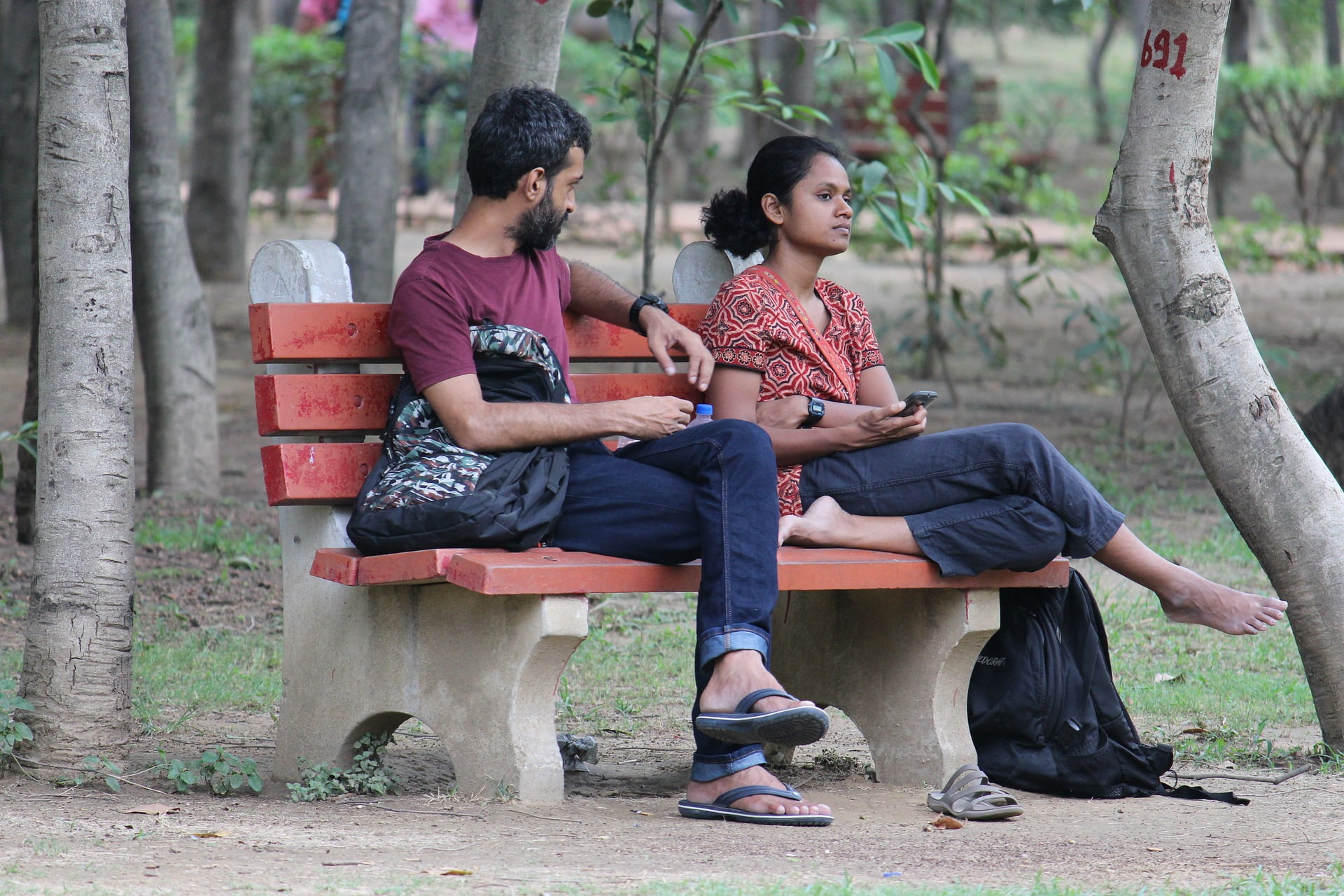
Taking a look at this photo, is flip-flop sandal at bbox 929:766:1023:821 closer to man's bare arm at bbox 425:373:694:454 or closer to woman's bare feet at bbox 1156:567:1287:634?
woman's bare feet at bbox 1156:567:1287:634

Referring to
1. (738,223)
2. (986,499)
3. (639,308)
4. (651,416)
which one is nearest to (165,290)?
(738,223)

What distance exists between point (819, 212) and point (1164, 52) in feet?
2.99

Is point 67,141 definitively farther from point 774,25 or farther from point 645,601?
point 774,25

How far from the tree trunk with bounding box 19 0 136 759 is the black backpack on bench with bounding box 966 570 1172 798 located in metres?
2.00

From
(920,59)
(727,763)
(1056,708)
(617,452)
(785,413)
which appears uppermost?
(920,59)

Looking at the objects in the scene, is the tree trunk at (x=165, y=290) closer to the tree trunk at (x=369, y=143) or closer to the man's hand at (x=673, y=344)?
the tree trunk at (x=369, y=143)

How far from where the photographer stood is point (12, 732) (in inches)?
134

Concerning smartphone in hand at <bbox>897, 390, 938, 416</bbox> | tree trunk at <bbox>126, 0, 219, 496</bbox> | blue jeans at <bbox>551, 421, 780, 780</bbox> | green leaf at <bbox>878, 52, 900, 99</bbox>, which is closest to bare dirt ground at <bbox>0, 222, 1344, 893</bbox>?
blue jeans at <bbox>551, 421, 780, 780</bbox>

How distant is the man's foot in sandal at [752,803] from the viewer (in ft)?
10.4

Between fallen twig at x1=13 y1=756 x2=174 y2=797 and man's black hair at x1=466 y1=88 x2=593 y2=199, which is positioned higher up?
man's black hair at x1=466 y1=88 x2=593 y2=199

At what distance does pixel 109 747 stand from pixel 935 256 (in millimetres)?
6747

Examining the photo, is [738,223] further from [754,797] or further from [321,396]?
[754,797]

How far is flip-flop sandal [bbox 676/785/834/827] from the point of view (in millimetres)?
3180

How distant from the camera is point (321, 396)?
3.55m
